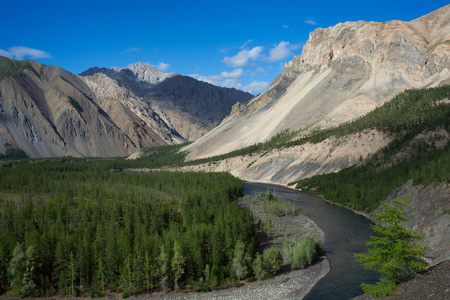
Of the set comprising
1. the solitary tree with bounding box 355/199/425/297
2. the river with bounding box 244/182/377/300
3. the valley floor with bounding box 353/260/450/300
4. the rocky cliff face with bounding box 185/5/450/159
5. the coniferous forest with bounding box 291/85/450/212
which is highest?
the rocky cliff face with bounding box 185/5/450/159

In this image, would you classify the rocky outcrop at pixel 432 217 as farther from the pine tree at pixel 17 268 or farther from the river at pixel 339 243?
the pine tree at pixel 17 268

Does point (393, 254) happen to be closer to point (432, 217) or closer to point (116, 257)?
point (432, 217)

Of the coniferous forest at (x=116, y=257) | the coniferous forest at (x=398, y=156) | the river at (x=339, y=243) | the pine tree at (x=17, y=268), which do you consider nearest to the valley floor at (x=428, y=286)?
the river at (x=339, y=243)

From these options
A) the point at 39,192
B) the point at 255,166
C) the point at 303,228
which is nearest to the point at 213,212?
the point at 303,228

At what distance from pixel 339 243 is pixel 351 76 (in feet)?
398

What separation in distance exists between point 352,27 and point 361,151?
331ft

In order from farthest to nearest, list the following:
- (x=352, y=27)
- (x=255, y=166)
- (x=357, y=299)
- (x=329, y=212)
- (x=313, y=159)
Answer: (x=352, y=27), (x=255, y=166), (x=313, y=159), (x=329, y=212), (x=357, y=299)

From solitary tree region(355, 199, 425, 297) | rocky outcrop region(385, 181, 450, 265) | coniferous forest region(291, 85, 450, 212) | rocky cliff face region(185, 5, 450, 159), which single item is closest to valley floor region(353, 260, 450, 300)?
solitary tree region(355, 199, 425, 297)

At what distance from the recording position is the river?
35656 mm

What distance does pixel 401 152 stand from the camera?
83812mm

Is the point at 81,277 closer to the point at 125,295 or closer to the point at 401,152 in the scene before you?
the point at 125,295

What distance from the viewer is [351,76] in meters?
157

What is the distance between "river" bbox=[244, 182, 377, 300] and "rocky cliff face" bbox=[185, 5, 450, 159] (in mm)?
64434

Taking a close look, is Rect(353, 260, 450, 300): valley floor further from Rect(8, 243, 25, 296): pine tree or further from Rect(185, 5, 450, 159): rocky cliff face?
Rect(185, 5, 450, 159): rocky cliff face
